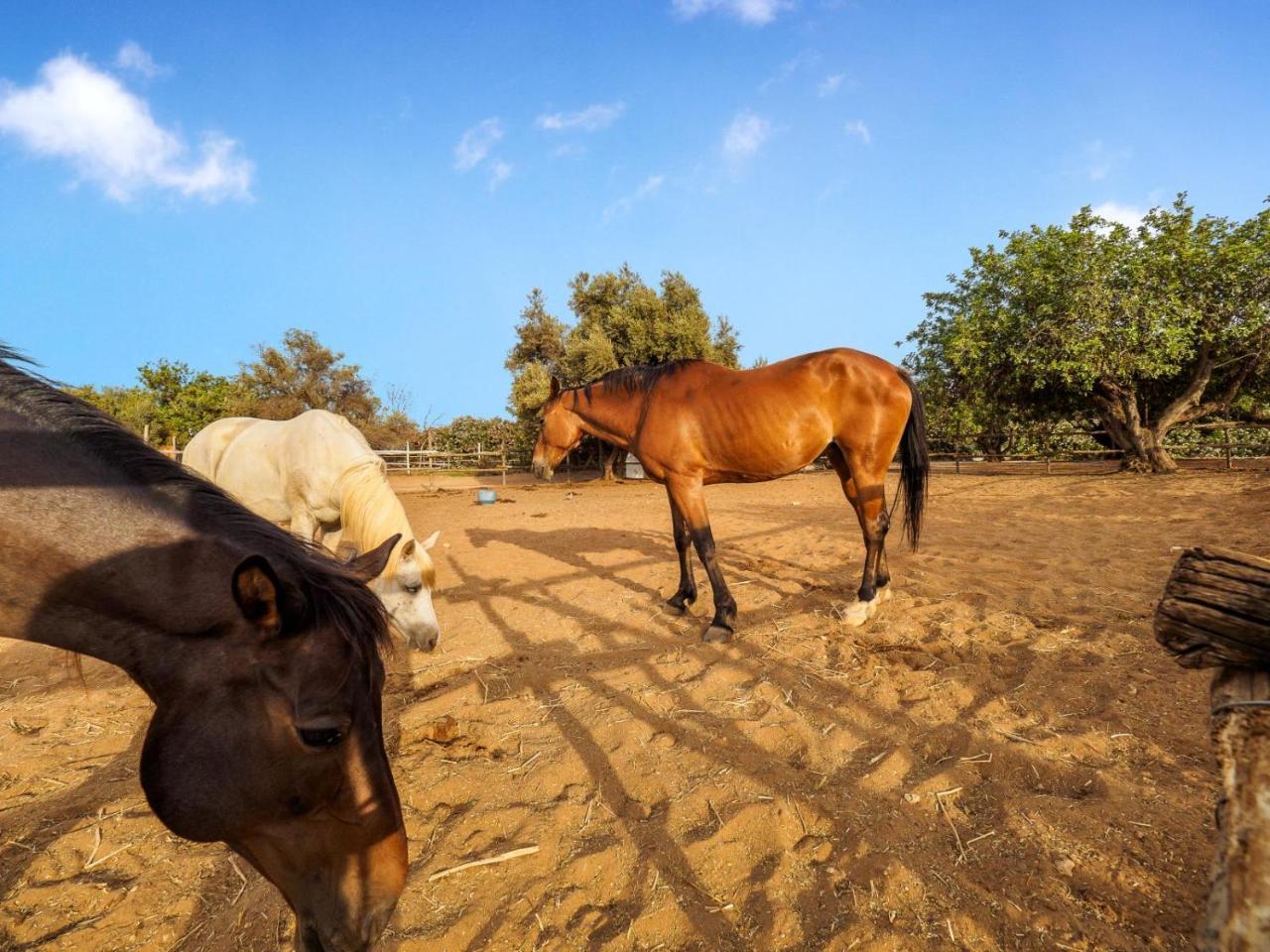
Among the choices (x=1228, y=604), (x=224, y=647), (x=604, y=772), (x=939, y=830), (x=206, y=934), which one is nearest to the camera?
(x=1228, y=604)

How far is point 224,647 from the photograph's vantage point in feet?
4.48

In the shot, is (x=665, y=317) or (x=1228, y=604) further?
(x=665, y=317)

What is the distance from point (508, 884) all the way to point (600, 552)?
6143 millimetres

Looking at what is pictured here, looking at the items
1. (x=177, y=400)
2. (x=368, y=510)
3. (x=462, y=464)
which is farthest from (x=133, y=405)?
(x=368, y=510)

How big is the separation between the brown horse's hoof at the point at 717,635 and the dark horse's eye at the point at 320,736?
319 centimetres

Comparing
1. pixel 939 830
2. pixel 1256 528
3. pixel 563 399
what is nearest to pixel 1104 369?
pixel 1256 528

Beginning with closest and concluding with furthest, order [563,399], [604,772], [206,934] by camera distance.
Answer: [206,934] < [604,772] < [563,399]

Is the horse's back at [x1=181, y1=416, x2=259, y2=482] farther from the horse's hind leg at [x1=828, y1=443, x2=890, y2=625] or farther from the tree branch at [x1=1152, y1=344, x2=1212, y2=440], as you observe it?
the tree branch at [x1=1152, y1=344, x2=1212, y2=440]

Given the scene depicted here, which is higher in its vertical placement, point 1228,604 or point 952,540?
point 1228,604

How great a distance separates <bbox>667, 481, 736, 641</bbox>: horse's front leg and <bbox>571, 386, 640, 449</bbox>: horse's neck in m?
0.73

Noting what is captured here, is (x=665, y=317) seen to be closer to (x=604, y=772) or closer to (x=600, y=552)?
(x=600, y=552)

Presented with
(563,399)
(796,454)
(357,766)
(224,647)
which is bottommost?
(357,766)

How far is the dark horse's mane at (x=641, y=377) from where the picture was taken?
541cm

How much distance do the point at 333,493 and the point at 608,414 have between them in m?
2.61
